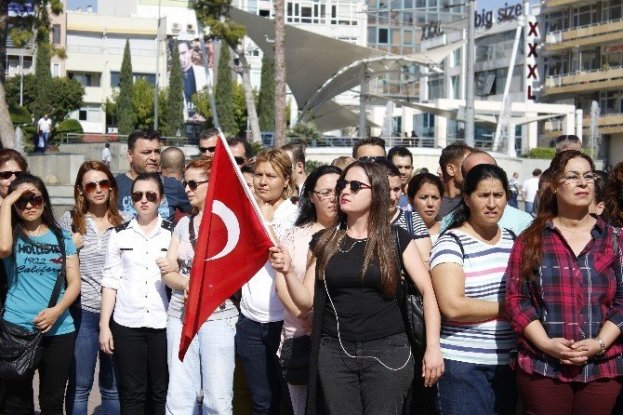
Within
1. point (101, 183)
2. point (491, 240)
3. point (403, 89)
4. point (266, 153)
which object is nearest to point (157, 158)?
point (101, 183)

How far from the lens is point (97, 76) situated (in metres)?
94.4

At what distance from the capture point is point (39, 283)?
727 centimetres

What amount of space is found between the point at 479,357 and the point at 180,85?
76.0 meters

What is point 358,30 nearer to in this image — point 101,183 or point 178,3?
point 178,3

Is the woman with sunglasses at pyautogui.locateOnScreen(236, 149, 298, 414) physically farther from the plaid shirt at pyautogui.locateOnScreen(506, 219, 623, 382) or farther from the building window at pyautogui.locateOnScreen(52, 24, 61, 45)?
the building window at pyautogui.locateOnScreen(52, 24, 61, 45)

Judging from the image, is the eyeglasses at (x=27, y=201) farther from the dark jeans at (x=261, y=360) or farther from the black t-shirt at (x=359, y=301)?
the black t-shirt at (x=359, y=301)

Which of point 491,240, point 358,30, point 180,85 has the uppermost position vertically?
point 358,30

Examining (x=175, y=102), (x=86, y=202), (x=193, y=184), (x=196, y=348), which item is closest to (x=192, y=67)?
(x=175, y=102)

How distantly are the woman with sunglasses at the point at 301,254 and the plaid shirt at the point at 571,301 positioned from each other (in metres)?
1.38

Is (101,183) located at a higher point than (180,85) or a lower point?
lower

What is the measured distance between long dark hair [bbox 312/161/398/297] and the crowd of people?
1cm

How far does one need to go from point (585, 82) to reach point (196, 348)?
217 feet

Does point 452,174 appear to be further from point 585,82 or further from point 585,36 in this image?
point 585,36

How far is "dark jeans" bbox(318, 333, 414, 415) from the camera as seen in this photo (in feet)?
19.1
